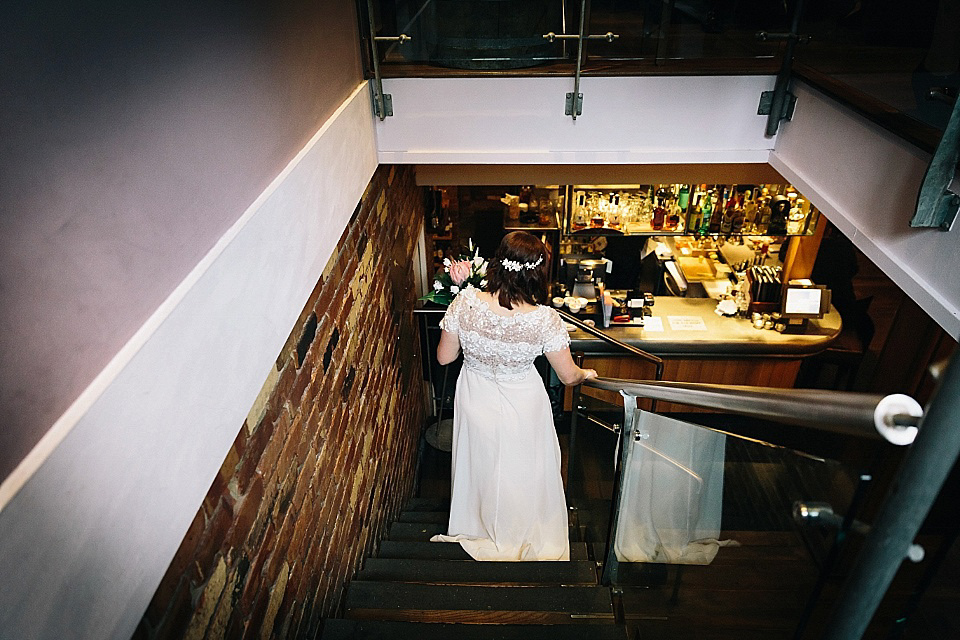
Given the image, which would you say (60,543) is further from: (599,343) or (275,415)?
(599,343)

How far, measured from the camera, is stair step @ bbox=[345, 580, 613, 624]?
2.37 m

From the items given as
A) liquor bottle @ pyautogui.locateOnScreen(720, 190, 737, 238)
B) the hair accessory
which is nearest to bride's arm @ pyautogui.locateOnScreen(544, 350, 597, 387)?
the hair accessory

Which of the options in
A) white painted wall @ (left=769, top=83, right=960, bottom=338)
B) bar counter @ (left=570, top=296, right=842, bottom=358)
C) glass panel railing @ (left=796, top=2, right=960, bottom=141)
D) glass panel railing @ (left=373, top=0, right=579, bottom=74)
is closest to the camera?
white painted wall @ (left=769, top=83, right=960, bottom=338)

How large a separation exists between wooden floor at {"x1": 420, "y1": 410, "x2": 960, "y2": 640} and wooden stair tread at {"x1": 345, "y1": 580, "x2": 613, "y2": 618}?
170 mm

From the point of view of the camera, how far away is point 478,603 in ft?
8.23

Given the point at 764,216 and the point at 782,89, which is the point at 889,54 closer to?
the point at 782,89

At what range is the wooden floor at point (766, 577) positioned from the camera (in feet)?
2.42

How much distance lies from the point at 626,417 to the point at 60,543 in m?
1.88

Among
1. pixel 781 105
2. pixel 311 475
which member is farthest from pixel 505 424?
pixel 781 105

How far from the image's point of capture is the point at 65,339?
843 millimetres

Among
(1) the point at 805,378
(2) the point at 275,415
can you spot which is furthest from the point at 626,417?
(1) the point at 805,378

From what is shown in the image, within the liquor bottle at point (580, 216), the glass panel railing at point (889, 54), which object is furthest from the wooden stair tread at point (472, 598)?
A: the liquor bottle at point (580, 216)

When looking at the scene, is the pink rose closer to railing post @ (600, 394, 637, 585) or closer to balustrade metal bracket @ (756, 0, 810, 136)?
railing post @ (600, 394, 637, 585)

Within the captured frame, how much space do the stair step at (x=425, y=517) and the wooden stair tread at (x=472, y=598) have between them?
1.21 metres
